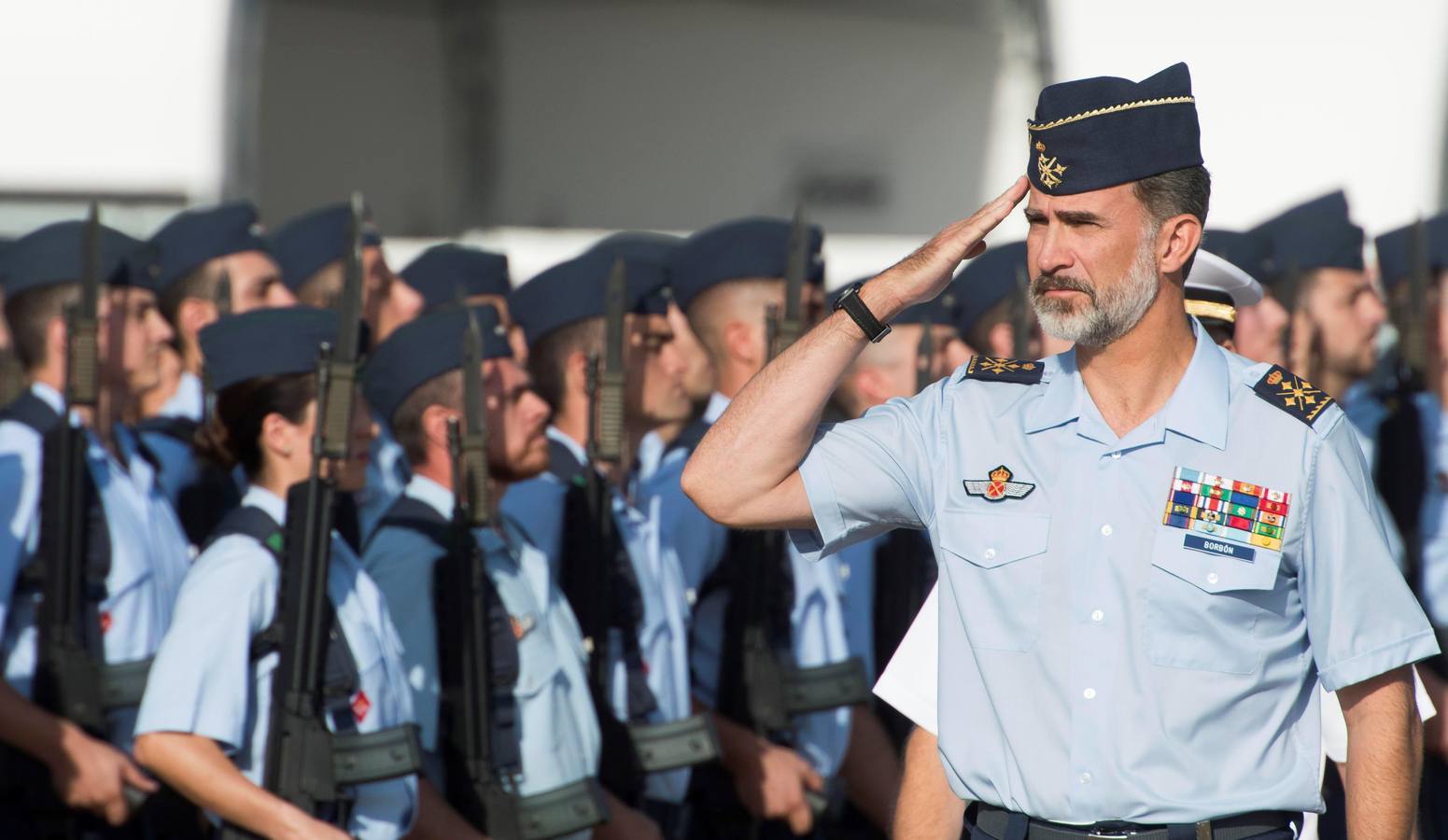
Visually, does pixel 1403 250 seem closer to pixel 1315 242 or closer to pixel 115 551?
pixel 1315 242

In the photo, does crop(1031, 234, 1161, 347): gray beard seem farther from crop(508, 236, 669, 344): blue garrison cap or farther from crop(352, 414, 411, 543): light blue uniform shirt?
crop(352, 414, 411, 543): light blue uniform shirt

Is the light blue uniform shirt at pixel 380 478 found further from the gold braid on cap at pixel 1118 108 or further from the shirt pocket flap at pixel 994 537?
the gold braid on cap at pixel 1118 108

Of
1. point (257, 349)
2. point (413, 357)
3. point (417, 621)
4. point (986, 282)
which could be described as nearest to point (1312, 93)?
point (986, 282)

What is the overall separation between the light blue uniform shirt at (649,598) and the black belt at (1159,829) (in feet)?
6.56

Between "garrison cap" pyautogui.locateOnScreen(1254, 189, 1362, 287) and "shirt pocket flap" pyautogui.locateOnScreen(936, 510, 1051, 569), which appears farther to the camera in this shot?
"garrison cap" pyautogui.locateOnScreen(1254, 189, 1362, 287)

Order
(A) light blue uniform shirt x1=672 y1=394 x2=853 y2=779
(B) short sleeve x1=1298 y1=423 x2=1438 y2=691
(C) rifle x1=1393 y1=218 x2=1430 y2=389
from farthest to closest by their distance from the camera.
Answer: (C) rifle x1=1393 y1=218 x2=1430 y2=389 < (A) light blue uniform shirt x1=672 y1=394 x2=853 y2=779 < (B) short sleeve x1=1298 y1=423 x2=1438 y2=691

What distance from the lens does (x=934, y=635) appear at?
3068 millimetres

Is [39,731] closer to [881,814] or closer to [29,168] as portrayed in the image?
[881,814]

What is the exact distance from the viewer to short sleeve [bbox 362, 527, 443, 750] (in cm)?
405

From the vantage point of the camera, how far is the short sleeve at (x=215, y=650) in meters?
3.48

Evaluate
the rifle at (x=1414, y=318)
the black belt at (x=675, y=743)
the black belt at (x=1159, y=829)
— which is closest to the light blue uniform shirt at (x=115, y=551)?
the black belt at (x=675, y=743)

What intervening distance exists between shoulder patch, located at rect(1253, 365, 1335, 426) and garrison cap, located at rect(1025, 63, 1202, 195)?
32cm

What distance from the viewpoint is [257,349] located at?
155 inches

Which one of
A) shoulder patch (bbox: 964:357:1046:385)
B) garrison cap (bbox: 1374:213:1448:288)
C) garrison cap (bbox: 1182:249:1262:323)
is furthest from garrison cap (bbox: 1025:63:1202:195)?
garrison cap (bbox: 1374:213:1448:288)
